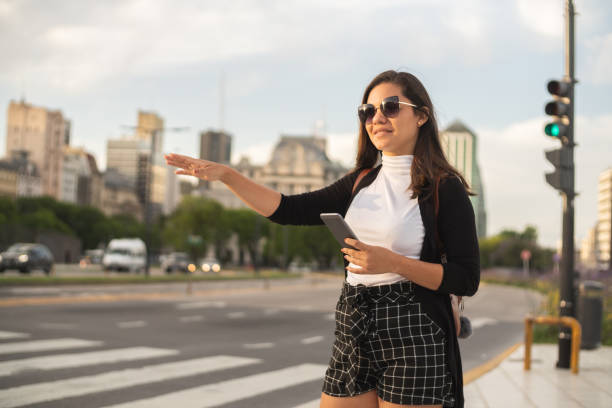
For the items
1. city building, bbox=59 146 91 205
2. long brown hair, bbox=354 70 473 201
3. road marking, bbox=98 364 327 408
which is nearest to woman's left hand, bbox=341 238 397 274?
long brown hair, bbox=354 70 473 201

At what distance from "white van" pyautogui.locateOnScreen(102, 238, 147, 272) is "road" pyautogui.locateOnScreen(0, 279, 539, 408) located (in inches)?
1174

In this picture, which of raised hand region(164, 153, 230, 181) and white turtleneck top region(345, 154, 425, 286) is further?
raised hand region(164, 153, 230, 181)

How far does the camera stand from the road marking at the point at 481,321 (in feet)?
61.2

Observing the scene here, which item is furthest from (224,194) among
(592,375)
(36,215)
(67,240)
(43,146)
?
(592,375)

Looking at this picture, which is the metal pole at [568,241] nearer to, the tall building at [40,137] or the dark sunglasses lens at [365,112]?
the dark sunglasses lens at [365,112]

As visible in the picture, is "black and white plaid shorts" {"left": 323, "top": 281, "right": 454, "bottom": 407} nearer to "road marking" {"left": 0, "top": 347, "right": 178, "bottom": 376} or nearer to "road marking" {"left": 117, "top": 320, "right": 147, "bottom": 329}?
"road marking" {"left": 0, "top": 347, "right": 178, "bottom": 376}

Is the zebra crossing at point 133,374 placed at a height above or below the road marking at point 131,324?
above

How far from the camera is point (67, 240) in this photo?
72.9m

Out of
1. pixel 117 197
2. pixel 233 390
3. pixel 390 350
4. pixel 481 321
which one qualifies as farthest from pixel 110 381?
pixel 117 197

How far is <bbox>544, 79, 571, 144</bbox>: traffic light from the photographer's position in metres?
9.07

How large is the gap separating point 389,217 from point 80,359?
294 inches

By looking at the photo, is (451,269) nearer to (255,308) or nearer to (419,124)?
(419,124)

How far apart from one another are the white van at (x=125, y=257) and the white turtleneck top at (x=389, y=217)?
1831 inches

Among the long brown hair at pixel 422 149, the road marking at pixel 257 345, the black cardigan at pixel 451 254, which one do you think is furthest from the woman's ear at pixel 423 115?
the road marking at pixel 257 345
